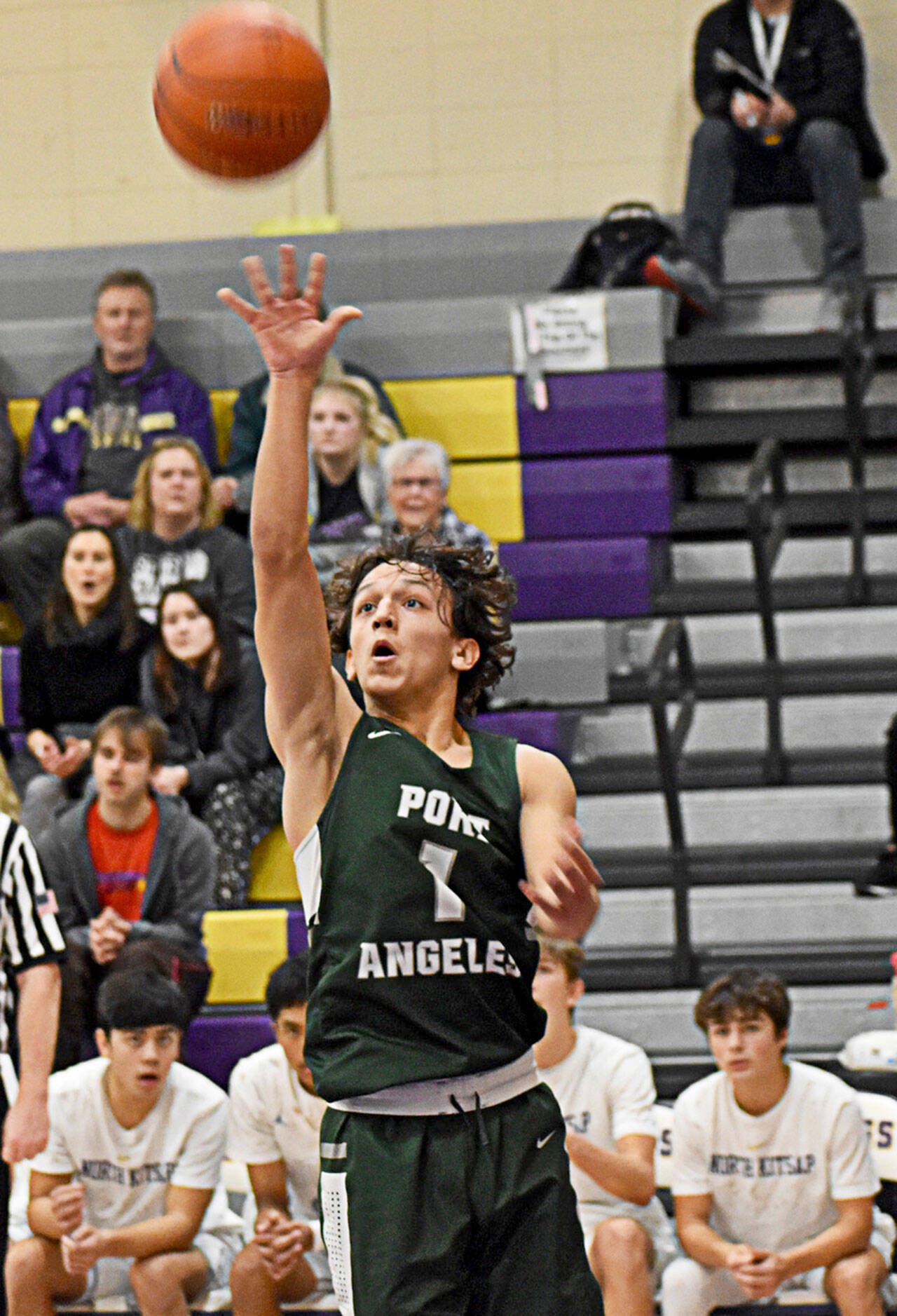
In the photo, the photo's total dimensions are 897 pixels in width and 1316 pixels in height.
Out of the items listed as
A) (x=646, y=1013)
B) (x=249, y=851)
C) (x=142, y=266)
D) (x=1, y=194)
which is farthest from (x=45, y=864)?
(x=1, y=194)

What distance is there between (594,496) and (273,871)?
6.95ft

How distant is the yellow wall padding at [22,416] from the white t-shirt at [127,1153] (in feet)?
12.4

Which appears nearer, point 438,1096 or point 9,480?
point 438,1096

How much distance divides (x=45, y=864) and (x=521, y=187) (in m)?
4.77

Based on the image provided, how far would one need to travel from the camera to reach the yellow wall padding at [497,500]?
25.4 ft

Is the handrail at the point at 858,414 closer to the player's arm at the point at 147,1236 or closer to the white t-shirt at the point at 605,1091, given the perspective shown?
the white t-shirt at the point at 605,1091

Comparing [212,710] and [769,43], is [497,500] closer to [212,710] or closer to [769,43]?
[212,710]

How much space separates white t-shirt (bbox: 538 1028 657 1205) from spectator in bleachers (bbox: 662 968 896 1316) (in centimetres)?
10

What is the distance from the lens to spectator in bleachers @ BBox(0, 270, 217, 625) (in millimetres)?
→ 7637

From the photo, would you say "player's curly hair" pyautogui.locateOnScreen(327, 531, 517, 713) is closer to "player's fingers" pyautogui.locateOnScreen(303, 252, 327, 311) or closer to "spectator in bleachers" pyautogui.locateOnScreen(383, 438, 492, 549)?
"player's fingers" pyautogui.locateOnScreen(303, 252, 327, 311)

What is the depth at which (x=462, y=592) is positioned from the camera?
323 centimetres

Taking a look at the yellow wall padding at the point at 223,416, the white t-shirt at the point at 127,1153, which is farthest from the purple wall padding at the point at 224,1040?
the yellow wall padding at the point at 223,416

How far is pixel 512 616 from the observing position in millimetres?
7652

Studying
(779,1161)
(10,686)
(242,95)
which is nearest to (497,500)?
(10,686)
